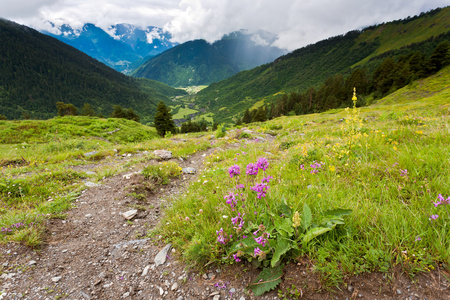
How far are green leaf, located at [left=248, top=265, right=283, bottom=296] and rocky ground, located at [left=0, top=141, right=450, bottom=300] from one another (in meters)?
0.09

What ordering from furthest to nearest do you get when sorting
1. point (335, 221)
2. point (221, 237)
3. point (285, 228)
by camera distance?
point (221, 237), point (285, 228), point (335, 221)

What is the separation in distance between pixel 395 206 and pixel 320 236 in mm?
1172

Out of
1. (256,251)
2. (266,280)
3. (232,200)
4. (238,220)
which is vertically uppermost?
(232,200)

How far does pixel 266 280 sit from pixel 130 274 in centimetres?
200

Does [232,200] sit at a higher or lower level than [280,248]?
higher

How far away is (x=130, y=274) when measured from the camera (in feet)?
8.96

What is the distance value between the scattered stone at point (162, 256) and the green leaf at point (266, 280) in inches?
55.2

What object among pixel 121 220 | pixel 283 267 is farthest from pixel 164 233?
pixel 283 267

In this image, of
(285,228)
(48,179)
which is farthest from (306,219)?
(48,179)

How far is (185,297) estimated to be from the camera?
221 cm

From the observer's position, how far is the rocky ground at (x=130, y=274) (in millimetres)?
1742

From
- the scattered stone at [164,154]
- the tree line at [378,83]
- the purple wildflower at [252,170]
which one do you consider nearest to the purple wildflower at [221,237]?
the purple wildflower at [252,170]

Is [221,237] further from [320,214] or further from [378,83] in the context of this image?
[378,83]

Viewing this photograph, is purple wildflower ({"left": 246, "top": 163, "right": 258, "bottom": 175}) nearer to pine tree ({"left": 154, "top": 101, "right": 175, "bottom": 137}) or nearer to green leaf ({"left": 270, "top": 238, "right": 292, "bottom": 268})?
green leaf ({"left": 270, "top": 238, "right": 292, "bottom": 268})
